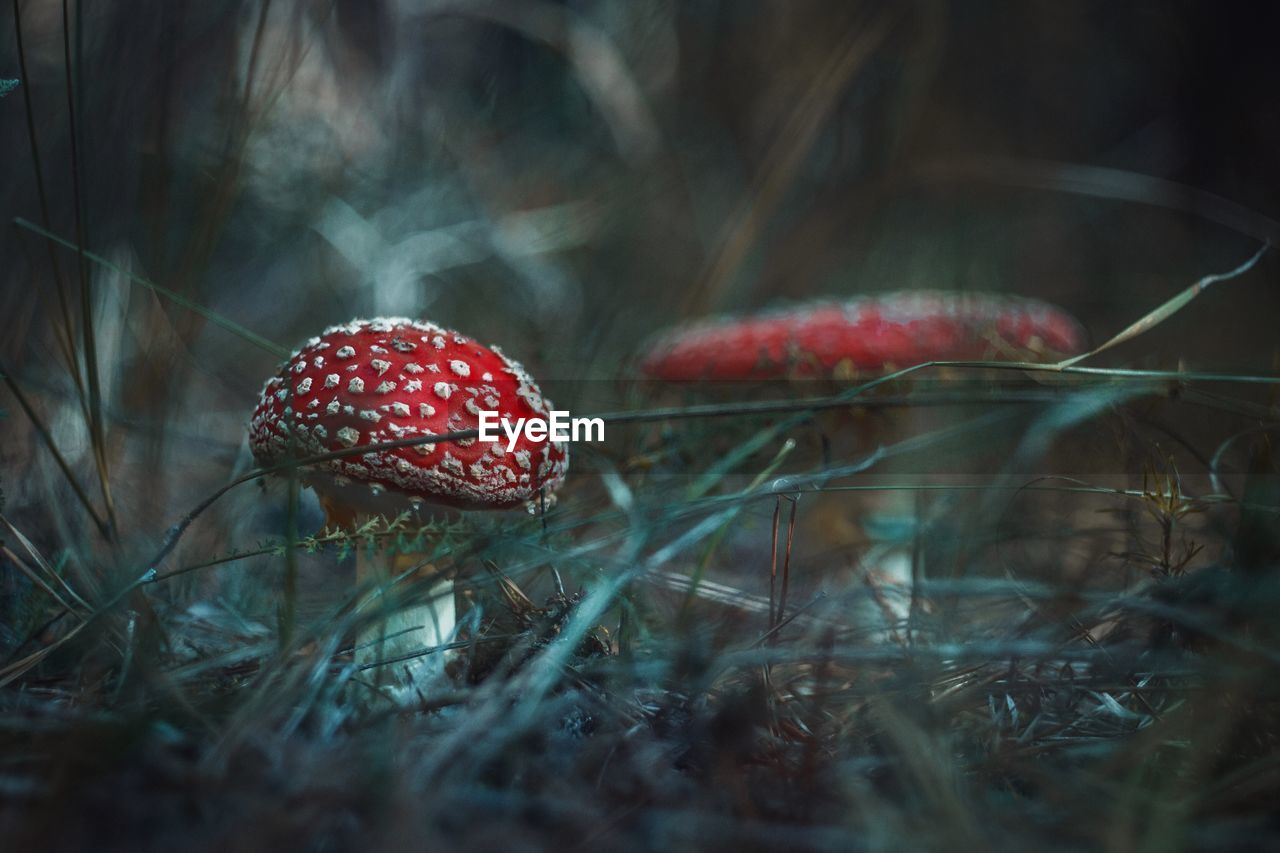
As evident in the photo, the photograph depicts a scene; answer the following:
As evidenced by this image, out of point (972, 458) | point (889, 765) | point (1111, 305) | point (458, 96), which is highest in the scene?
point (458, 96)

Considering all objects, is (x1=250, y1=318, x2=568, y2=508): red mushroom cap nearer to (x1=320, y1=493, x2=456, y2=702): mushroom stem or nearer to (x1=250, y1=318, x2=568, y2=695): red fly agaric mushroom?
(x1=250, y1=318, x2=568, y2=695): red fly agaric mushroom

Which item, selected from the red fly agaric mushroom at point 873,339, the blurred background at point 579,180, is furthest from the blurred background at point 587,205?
the red fly agaric mushroom at point 873,339

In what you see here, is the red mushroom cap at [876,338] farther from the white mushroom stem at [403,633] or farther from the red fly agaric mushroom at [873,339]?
the white mushroom stem at [403,633]

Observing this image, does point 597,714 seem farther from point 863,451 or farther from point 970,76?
point 970,76

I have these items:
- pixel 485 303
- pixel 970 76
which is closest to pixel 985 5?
pixel 970 76

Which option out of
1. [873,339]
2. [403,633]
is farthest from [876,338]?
[403,633]

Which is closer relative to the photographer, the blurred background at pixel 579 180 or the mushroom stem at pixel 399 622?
the mushroom stem at pixel 399 622

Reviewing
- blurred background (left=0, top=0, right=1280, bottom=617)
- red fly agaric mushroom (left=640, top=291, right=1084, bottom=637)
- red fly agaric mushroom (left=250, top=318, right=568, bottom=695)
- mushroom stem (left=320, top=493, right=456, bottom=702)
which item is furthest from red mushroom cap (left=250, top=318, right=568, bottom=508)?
red fly agaric mushroom (left=640, top=291, right=1084, bottom=637)
